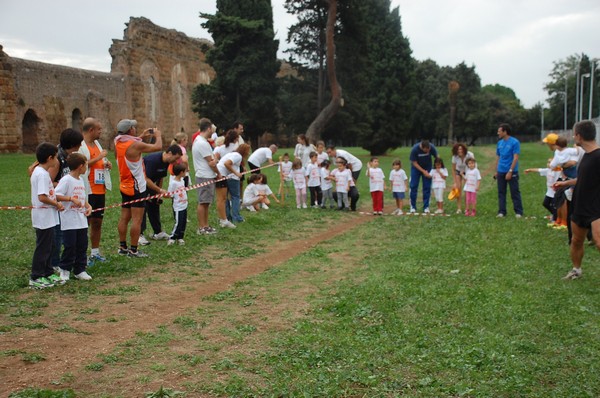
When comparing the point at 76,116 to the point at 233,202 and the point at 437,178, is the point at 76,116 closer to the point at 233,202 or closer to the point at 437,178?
the point at 233,202

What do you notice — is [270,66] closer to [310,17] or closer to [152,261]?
[310,17]

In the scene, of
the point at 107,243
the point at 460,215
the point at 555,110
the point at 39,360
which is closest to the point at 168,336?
the point at 39,360

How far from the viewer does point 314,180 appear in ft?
52.3

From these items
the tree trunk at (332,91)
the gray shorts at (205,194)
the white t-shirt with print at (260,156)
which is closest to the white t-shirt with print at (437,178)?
the white t-shirt with print at (260,156)

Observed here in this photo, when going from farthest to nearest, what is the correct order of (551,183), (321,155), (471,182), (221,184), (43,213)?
1. (321,155)
2. (471,182)
3. (551,183)
4. (221,184)
5. (43,213)

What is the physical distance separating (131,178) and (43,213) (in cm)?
187

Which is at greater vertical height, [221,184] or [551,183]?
[221,184]

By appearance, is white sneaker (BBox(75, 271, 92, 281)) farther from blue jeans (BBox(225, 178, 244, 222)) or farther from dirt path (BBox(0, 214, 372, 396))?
blue jeans (BBox(225, 178, 244, 222))

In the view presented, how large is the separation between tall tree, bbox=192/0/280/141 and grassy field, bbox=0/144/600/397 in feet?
78.5

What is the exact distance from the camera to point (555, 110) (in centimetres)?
9438

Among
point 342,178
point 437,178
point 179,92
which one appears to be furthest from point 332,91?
point 437,178

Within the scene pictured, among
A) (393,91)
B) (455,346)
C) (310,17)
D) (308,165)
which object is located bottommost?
(455,346)

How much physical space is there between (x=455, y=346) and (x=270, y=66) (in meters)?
30.2

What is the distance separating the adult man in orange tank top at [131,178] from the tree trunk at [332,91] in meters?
23.2
